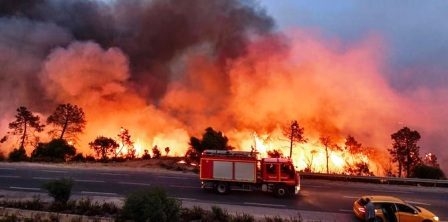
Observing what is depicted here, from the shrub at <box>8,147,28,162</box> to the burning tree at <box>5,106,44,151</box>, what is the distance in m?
4.49

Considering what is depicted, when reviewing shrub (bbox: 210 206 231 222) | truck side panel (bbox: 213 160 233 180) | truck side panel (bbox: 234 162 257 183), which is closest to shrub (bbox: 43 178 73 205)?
shrub (bbox: 210 206 231 222)

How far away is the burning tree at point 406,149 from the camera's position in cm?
4891

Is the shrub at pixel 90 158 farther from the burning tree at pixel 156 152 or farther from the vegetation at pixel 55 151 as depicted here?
the burning tree at pixel 156 152

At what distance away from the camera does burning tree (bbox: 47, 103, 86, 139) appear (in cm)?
5588

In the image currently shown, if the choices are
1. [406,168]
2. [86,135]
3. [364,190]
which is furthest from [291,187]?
[86,135]

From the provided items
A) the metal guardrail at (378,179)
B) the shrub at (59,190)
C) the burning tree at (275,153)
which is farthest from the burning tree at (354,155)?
the shrub at (59,190)

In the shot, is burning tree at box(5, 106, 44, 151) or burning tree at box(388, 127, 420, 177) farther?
burning tree at box(5, 106, 44, 151)

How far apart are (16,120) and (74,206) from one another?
126ft

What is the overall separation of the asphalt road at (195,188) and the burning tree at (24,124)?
15.2 m

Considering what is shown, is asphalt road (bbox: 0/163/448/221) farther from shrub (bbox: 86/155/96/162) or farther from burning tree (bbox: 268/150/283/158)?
burning tree (bbox: 268/150/283/158)

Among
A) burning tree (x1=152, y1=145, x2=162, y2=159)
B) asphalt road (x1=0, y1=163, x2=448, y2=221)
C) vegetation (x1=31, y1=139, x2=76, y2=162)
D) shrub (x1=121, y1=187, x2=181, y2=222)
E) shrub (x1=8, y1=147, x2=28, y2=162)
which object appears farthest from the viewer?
burning tree (x1=152, y1=145, x2=162, y2=159)

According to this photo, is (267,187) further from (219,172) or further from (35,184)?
(35,184)

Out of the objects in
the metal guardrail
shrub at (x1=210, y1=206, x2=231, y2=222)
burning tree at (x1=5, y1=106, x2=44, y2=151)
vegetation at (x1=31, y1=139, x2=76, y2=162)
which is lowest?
shrub at (x1=210, y1=206, x2=231, y2=222)

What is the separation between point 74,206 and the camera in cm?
2144
